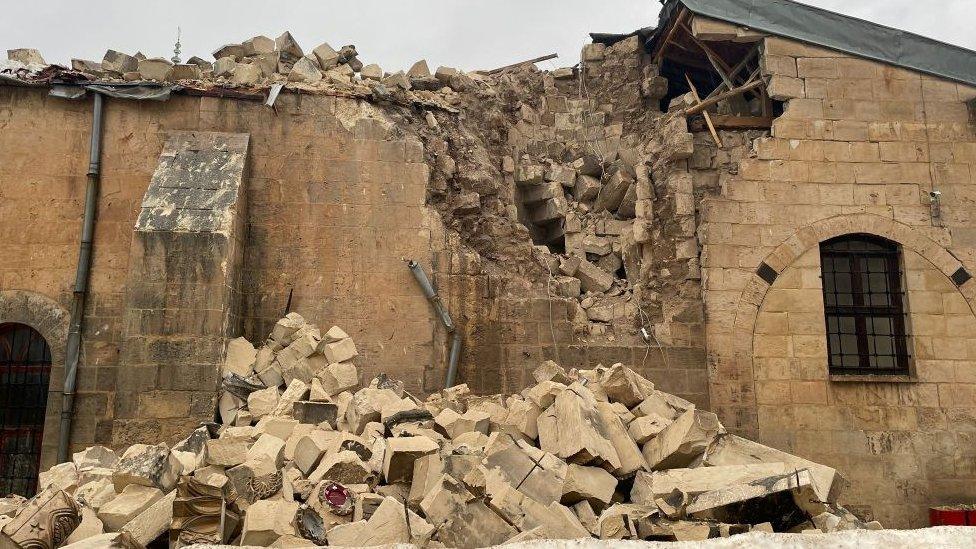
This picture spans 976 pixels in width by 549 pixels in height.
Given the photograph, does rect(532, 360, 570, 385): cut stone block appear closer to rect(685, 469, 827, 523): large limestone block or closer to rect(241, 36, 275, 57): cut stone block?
rect(685, 469, 827, 523): large limestone block

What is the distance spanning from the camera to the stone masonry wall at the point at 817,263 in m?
7.84

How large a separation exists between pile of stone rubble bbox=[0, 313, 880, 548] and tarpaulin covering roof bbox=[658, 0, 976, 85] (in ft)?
17.5

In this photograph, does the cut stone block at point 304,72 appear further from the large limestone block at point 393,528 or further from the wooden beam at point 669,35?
the large limestone block at point 393,528

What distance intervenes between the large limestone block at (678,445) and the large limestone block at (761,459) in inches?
6.9

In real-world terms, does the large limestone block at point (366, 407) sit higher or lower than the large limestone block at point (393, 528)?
higher

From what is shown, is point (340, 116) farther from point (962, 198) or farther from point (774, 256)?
point (962, 198)

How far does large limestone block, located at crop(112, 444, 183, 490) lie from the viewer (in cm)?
484

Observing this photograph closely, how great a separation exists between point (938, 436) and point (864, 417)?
0.92 meters

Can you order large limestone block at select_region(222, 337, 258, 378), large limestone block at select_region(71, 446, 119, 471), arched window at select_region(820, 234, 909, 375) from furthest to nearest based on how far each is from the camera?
arched window at select_region(820, 234, 909, 375), large limestone block at select_region(222, 337, 258, 378), large limestone block at select_region(71, 446, 119, 471)

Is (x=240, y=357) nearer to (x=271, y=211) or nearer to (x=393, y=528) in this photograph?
(x=271, y=211)

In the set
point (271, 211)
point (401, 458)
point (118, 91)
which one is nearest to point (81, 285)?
point (271, 211)

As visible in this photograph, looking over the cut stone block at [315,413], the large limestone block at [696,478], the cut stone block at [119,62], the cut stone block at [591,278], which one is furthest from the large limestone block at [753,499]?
the cut stone block at [119,62]

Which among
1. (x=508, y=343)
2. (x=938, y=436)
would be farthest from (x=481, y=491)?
(x=938, y=436)

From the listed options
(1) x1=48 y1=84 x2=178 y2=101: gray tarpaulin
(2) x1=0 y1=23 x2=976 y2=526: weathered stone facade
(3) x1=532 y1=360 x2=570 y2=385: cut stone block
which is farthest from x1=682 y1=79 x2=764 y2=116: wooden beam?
(1) x1=48 y1=84 x2=178 y2=101: gray tarpaulin
